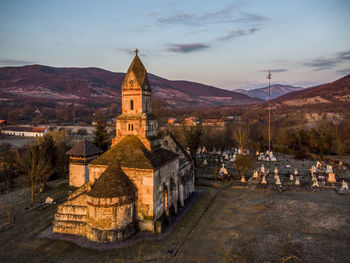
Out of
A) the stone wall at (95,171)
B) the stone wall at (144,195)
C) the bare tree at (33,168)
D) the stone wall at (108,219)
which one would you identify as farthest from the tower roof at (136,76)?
the bare tree at (33,168)

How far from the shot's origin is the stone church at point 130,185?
15.8 meters

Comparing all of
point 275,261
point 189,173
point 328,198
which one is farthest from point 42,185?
point 328,198

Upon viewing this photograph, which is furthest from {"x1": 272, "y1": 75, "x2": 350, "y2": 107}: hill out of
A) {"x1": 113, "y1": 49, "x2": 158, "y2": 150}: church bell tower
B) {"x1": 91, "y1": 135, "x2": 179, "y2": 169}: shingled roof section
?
{"x1": 91, "y1": 135, "x2": 179, "y2": 169}: shingled roof section

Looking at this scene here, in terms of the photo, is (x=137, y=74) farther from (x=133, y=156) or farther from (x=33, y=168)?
(x=33, y=168)

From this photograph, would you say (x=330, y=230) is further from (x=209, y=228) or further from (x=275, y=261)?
(x=209, y=228)

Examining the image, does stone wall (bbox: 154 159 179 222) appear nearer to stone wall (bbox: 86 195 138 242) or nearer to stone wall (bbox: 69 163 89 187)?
stone wall (bbox: 86 195 138 242)

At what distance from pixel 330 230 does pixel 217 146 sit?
3532cm

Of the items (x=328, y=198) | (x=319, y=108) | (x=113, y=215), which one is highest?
(x=319, y=108)

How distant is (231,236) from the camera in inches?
655

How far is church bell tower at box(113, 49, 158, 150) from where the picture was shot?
20.0 m

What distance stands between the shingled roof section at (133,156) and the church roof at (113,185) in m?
0.81

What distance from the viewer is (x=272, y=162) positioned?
144 feet

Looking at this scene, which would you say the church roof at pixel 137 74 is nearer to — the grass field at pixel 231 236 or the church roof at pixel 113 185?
the church roof at pixel 113 185

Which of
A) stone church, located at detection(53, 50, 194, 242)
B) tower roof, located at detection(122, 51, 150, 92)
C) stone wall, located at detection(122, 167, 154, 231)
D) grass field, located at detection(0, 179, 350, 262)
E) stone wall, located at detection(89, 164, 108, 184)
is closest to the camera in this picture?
grass field, located at detection(0, 179, 350, 262)
